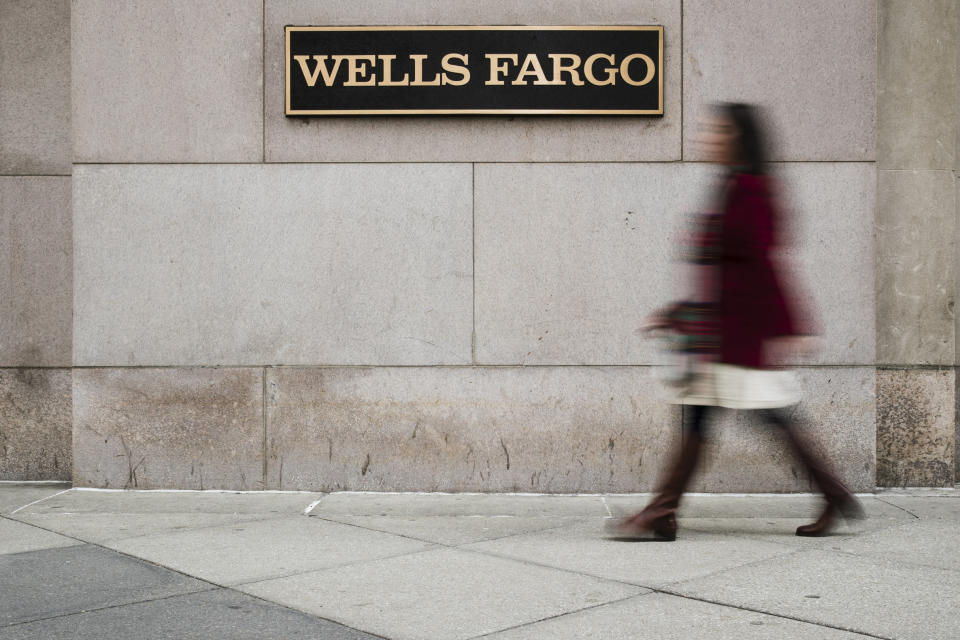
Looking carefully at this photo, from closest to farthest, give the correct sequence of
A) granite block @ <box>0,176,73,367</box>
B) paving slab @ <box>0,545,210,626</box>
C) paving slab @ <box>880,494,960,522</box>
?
paving slab @ <box>0,545,210,626</box> → paving slab @ <box>880,494,960,522</box> → granite block @ <box>0,176,73,367</box>

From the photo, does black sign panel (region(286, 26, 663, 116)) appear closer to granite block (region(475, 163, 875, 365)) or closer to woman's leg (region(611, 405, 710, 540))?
granite block (region(475, 163, 875, 365))

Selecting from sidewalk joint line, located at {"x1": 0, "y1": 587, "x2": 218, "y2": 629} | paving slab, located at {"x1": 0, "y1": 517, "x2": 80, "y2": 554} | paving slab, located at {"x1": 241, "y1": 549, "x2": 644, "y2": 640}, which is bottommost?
paving slab, located at {"x1": 0, "y1": 517, "x2": 80, "y2": 554}

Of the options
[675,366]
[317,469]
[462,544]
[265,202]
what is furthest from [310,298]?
[675,366]

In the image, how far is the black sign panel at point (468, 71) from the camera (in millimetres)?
6207

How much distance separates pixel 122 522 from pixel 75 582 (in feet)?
4.13

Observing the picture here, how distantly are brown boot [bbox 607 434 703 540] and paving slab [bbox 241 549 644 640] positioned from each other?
693mm

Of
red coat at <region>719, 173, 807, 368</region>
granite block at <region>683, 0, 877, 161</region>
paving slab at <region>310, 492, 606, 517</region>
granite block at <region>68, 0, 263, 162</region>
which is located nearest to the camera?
red coat at <region>719, 173, 807, 368</region>

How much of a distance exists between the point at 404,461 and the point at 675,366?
210 cm

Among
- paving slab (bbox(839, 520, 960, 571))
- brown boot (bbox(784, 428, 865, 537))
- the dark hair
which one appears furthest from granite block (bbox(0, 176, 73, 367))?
paving slab (bbox(839, 520, 960, 571))

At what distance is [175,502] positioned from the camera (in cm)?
601

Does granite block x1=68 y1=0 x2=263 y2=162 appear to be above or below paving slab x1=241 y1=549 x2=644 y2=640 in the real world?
above

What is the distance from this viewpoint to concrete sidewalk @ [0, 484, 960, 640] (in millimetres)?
A: 3619

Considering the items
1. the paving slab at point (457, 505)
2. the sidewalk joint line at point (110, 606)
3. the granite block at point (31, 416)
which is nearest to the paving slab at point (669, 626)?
the sidewalk joint line at point (110, 606)

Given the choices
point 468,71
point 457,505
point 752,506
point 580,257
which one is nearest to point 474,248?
point 580,257
